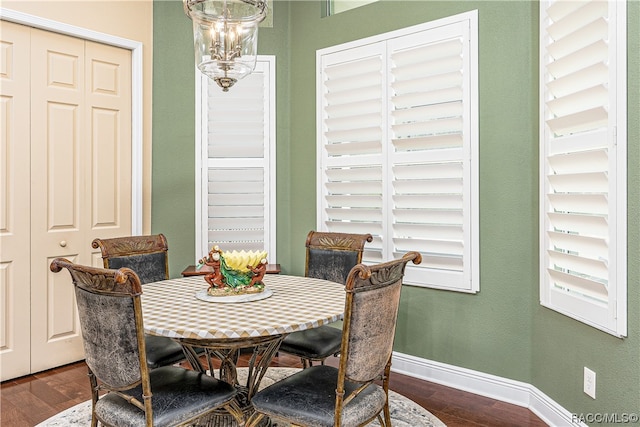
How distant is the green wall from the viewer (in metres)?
2.11

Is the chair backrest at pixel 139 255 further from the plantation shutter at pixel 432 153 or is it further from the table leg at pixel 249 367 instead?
the plantation shutter at pixel 432 153

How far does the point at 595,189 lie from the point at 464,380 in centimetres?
152

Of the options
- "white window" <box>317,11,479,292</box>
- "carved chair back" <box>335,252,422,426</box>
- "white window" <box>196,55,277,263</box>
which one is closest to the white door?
"white window" <box>196,55,277,263</box>

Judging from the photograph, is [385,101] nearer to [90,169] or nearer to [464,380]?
[464,380]

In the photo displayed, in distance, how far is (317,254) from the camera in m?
2.97

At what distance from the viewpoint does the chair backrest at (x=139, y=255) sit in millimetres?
2611

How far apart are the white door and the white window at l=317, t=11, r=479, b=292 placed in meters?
1.67

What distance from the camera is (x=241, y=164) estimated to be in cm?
383

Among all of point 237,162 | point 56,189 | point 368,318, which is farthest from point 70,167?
point 368,318

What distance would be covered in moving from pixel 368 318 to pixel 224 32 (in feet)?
5.02

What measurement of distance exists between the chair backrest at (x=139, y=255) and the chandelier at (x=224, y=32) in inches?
46.8

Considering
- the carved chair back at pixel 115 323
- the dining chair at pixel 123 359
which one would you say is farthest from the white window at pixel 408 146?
the carved chair back at pixel 115 323

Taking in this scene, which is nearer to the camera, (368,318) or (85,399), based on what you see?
(368,318)

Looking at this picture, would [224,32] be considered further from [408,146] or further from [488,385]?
[488,385]
